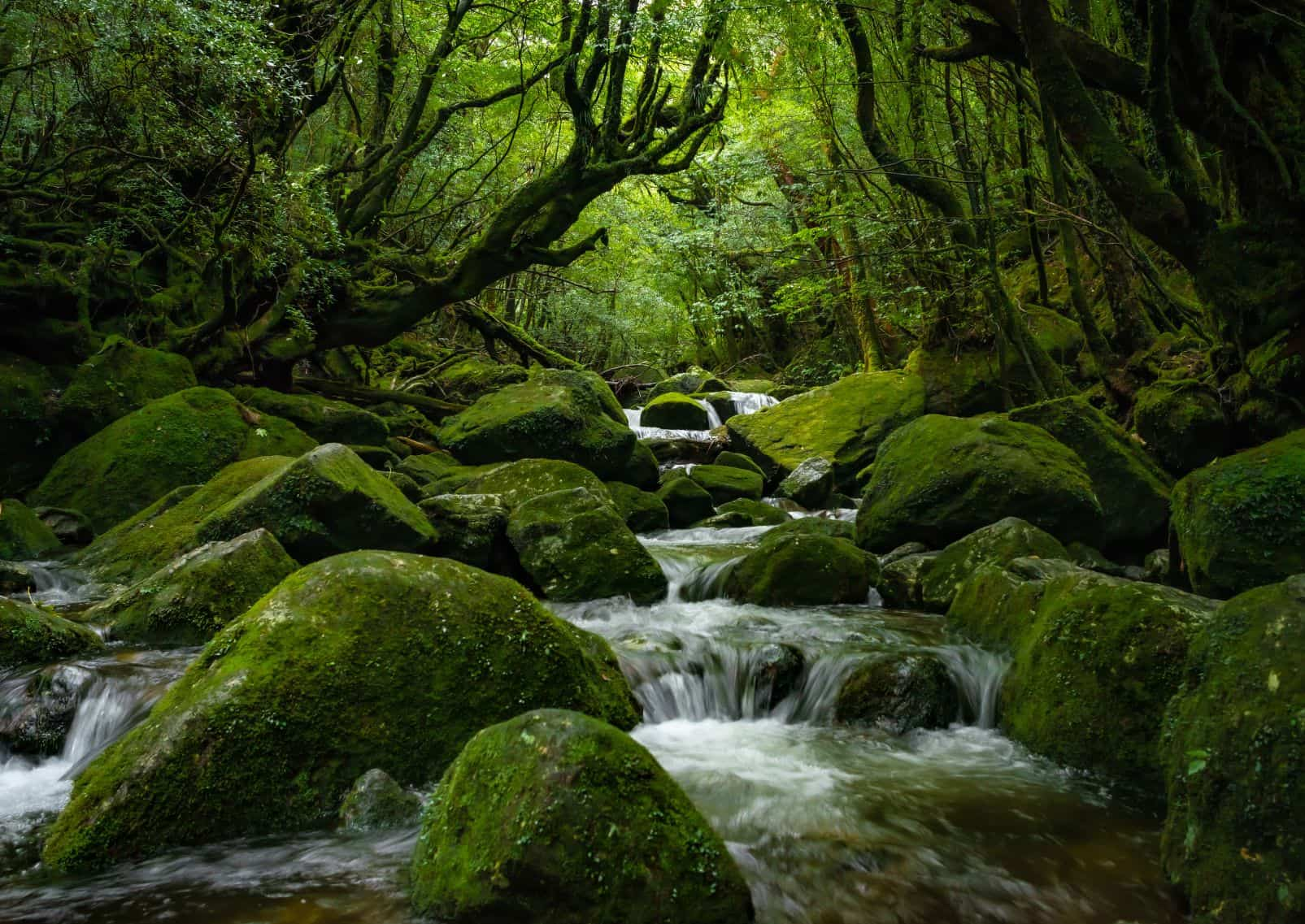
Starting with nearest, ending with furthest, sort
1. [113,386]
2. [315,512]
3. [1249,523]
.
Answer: [1249,523]
[315,512]
[113,386]

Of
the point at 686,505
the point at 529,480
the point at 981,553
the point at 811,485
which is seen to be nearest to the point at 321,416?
A: the point at 529,480

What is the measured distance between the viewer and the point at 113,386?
31.1ft

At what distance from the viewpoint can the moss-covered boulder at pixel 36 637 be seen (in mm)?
4539

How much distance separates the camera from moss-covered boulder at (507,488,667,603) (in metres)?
7.20

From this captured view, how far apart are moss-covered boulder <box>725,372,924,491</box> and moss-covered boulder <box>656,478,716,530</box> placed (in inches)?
101

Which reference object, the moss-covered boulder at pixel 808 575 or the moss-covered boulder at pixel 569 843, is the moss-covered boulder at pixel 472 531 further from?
the moss-covered boulder at pixel 569 843

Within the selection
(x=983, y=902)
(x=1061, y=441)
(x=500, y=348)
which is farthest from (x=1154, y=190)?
(x=500, y=348)

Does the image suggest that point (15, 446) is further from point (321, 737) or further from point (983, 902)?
point (983, 902)

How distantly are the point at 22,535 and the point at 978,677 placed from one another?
27.2ft

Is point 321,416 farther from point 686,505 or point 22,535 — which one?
point 686,505

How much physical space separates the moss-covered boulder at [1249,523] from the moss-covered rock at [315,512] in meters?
6.01

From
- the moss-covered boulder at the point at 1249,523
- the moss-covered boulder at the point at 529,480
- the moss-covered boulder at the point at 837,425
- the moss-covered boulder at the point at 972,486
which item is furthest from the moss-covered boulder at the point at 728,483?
the moss-covered boulder at the point at 1249,523

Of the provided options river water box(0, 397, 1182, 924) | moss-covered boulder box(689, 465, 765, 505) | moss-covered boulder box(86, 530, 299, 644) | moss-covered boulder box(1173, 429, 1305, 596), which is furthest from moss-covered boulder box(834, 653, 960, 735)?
moss-covered boulder box(689, 465, 765, 505)

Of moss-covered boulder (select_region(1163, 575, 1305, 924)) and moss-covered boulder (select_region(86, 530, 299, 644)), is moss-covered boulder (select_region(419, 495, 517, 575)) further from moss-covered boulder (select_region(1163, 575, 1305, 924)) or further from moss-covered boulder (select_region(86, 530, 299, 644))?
moss-covered boulder (select_region(1163, 575, 1305, 924))
